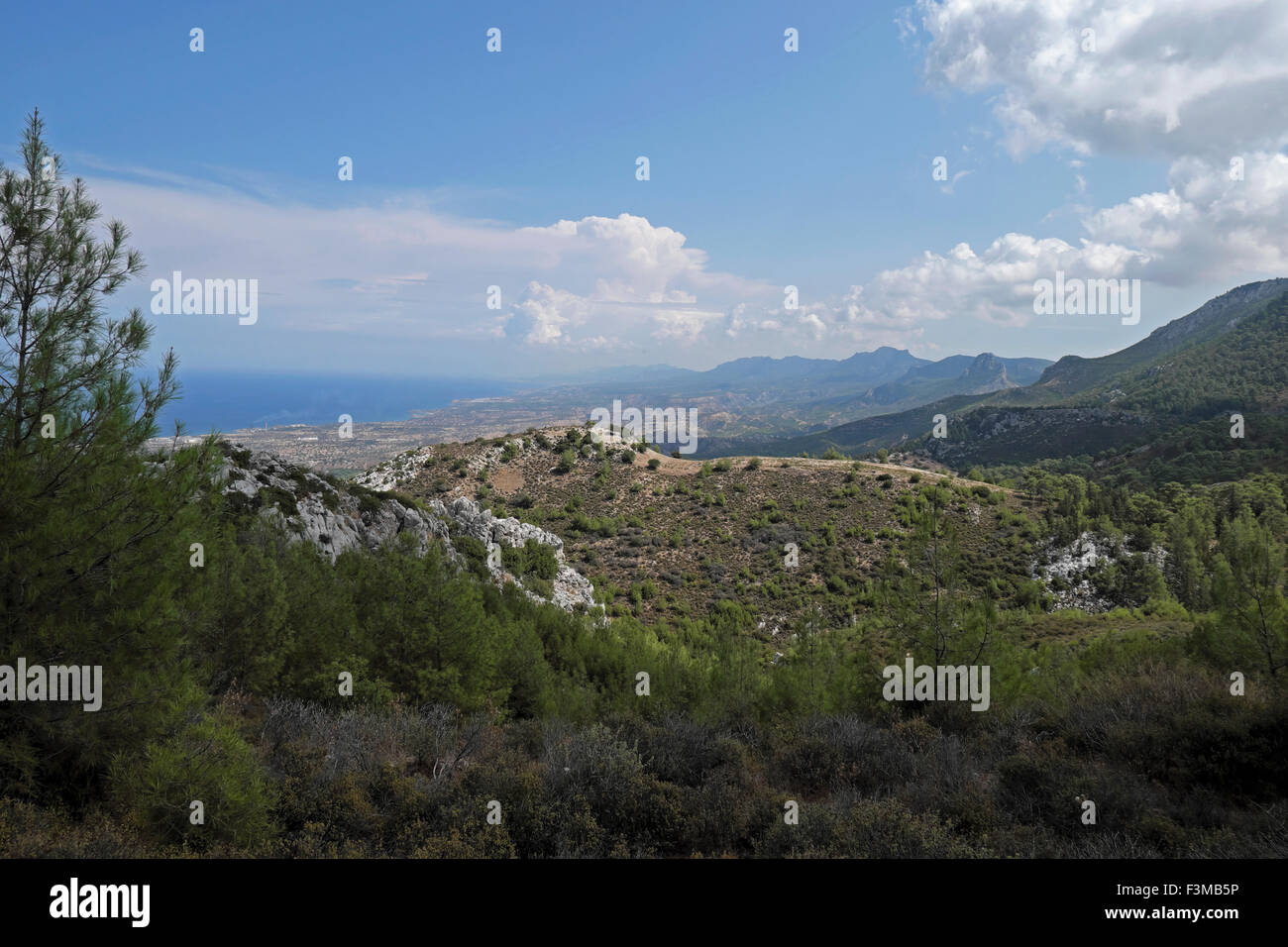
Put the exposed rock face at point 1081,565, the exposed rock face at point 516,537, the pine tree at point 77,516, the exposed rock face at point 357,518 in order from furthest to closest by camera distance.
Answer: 1. the exposed rock face at point 1081,565
2. the exposed rock face at point 516,537
3. the exposed rock face at point 357,518
4. the pine tree at point 77,516

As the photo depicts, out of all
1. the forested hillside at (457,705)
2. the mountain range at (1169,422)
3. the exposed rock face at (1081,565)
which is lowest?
the exposed rock face at (1081,565)

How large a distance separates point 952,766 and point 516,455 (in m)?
51.5

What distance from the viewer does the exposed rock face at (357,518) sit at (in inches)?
952

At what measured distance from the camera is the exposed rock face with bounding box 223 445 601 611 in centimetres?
2419

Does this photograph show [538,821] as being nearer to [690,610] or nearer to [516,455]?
[690,610]

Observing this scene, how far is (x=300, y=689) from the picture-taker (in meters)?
12.7

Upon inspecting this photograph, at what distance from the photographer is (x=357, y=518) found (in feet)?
96.8

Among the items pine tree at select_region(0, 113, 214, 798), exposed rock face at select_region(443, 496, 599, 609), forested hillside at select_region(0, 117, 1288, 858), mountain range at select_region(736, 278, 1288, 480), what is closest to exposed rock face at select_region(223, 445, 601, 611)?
exposed rock face at select_region(443, 496, 599, 609)

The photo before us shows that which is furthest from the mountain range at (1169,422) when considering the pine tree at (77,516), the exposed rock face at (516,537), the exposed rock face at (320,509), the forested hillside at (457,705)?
the pine tree at (77,516)

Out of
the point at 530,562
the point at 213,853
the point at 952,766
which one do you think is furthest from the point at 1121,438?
the point at 213,853

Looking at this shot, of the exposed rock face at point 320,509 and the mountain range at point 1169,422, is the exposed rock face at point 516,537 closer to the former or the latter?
the exposed rock face at point 320,509

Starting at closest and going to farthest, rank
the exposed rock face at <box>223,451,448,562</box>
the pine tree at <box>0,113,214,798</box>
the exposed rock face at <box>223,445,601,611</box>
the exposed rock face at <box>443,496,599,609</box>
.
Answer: the pine tree at <box>0,113,214,798</box> → the exposed rock face at <box>223,451,448,562</box> → the exposed rock face at <box>223,445,601,611</box> → the exposed rock face at <box>443,496,599,609</box>

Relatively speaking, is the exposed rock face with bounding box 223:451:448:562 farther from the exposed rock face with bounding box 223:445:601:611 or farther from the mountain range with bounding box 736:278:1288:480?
the mountain range with bounding box 736:278:1288:480

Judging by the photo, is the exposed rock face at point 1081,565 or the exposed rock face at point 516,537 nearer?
the exposed rock face at point 516,537
